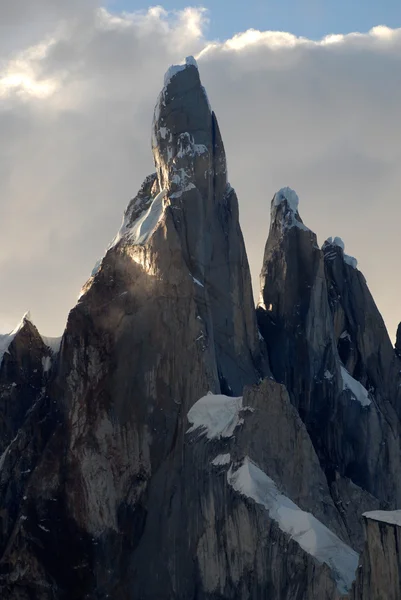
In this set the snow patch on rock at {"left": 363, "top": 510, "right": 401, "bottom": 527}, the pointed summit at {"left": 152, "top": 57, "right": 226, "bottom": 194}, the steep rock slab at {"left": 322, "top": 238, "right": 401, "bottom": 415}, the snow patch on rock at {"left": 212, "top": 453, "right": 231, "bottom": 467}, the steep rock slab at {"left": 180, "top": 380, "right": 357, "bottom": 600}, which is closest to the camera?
the snow patch on rock at {"left": 363, "top": 510, "right": 401, "bottom": 527}

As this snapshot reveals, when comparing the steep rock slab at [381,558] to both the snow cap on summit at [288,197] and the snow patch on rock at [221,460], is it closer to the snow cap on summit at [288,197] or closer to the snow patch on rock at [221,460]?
the snow patch on rock at [221,460]

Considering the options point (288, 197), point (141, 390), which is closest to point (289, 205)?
point (288, 197)

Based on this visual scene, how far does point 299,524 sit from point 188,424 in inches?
331

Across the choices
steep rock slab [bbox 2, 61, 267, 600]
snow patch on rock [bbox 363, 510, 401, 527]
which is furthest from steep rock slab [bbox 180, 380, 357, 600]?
snow patch on rock [bbox 363, 510, 401, 527]

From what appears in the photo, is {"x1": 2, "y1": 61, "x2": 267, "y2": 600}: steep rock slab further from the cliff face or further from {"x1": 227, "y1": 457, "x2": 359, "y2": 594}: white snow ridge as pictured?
{"x1": 227, "y1": 457, "x2": 359, "y2": 594}: white snow ridge

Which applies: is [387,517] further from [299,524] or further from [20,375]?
[20,375]

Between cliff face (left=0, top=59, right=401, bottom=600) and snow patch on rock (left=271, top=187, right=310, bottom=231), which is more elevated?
snow patch on rock (left=271, top=187, right=310, bottom=231)

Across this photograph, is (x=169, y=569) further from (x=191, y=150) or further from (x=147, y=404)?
(x=191, y=150)

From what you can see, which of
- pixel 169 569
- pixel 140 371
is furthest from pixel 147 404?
pixel 169 569

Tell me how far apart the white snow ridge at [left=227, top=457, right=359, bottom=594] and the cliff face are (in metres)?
0.09

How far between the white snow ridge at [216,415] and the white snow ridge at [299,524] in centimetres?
198

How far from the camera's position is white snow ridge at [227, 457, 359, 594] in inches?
3625

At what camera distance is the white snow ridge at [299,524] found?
302 feet

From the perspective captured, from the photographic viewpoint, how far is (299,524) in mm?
93938
